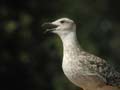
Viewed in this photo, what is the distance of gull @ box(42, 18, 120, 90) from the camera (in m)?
11.3

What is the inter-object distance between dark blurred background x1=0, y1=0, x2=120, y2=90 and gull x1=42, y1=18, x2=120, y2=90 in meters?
6.03

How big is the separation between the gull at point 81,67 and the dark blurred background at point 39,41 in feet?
19.8

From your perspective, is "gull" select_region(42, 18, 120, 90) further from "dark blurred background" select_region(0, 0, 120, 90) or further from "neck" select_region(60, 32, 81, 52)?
"dark blurred background" select_region(0, 0, 120, 90)

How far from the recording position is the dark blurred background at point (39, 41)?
18.4m

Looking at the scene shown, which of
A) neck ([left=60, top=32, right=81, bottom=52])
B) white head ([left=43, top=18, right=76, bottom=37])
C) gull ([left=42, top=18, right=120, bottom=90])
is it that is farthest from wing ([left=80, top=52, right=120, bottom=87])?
white head ([left=43, top=18, right=76, bottom=37])

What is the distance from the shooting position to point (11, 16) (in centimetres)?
1862

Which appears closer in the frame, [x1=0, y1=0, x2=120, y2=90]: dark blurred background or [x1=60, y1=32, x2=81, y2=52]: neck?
[x1=60, y1=32, x2=81, y2=52]: neck

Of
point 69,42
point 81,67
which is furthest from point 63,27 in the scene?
point 81,67

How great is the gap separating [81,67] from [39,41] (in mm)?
7585

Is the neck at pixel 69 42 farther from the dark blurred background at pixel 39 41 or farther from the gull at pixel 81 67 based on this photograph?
the dark blurred background at pixel 39 41

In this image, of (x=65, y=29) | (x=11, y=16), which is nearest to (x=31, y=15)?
(x=11, y=16)

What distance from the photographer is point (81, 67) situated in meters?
11.4

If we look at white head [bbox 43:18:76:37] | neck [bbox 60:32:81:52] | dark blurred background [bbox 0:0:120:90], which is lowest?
dark blurred background [bbox 0:0:120:90]

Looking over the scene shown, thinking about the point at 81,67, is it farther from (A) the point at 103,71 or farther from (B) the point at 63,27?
(B) the point at 63,27
